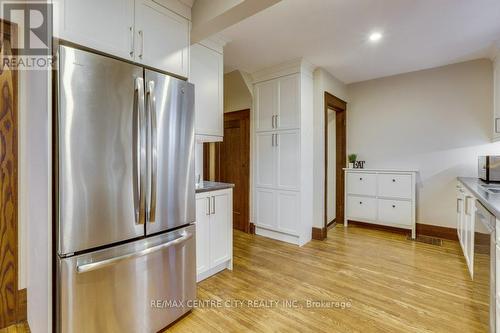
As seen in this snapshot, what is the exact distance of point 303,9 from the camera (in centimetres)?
216

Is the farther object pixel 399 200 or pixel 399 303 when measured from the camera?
pixel 399 200

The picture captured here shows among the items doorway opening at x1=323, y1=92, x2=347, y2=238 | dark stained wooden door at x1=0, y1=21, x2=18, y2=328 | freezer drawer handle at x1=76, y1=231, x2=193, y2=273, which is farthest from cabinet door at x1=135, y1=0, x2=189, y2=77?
doorway opening at x1=323, y1=92, x2=347, y2=238

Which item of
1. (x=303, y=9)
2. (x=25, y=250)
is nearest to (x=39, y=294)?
(x=25, y=250)

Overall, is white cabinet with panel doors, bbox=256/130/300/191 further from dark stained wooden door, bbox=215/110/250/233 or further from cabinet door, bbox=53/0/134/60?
cabinet door, bbox=53/0/134/60

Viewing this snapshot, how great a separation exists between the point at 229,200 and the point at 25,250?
5.39 ft

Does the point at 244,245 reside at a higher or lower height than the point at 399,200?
lower

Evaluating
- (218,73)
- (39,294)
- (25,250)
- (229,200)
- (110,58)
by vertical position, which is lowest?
(39,294)

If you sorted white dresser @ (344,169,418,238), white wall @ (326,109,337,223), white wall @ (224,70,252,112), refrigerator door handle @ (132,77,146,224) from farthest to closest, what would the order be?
white wall @ (326,109,337,223) → white wall @ (224,70,252,112) → white dresser @ (344,169,418,238) → refrigerator door handle @ (132,77,146,224)

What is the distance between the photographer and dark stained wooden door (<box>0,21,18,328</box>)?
1699 millimetres

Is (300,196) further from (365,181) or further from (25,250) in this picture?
(25,250)

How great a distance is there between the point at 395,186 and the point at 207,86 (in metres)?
3.16

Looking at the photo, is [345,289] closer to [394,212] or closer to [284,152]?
[284,152]

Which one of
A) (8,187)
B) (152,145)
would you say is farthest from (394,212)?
(8,187)

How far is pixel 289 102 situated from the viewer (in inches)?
134
